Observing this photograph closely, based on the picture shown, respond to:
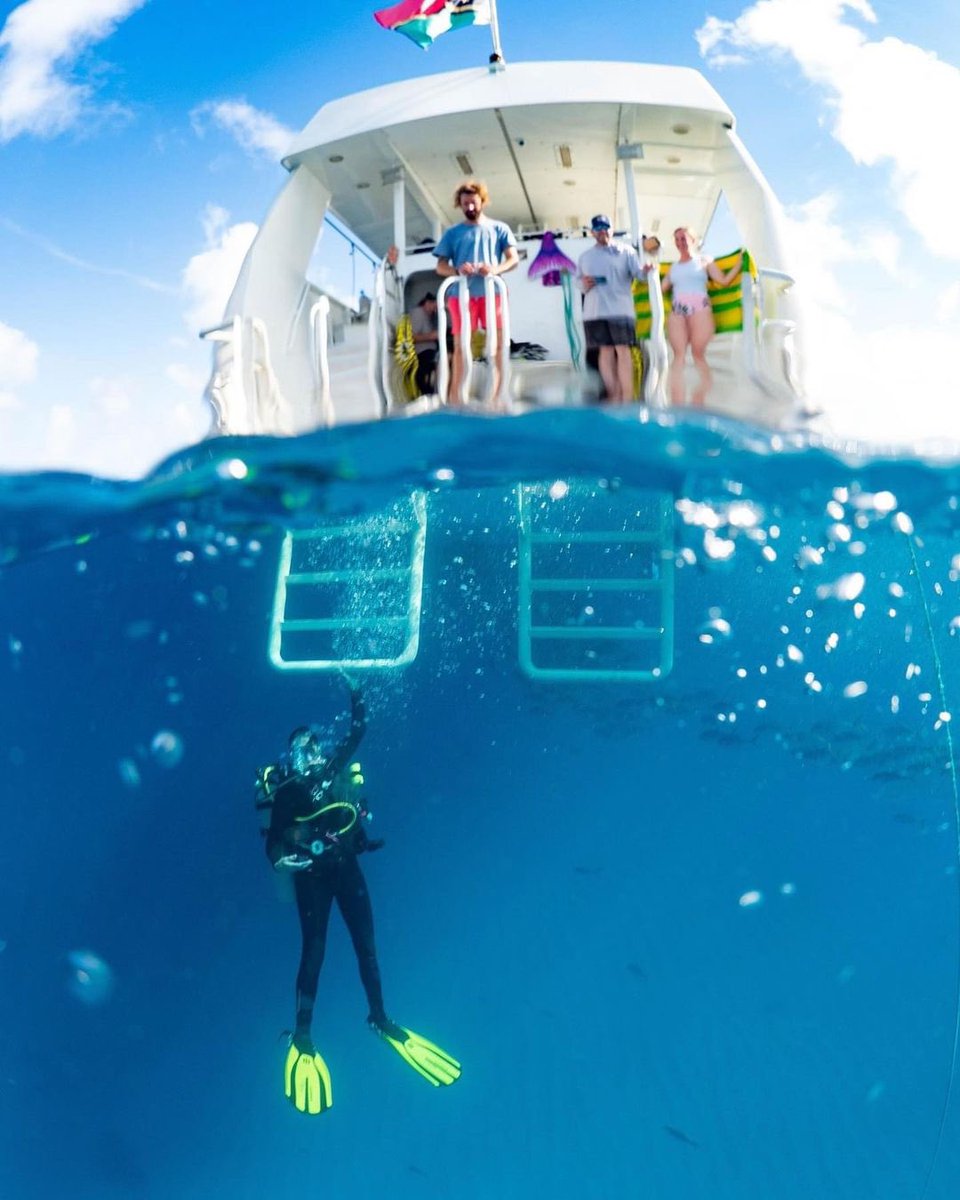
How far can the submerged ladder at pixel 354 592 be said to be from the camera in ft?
25.9

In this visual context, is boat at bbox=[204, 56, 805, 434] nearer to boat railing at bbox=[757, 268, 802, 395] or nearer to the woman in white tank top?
boat railing at bbox=[757, 268, 802, 395]

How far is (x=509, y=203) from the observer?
14227 mm

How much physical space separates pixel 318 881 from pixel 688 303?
5916 millimetres

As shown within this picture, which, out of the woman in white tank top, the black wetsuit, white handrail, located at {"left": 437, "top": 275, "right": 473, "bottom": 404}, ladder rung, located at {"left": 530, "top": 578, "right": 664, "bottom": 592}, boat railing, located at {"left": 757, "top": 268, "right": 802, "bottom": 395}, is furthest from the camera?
the woman in white tank top

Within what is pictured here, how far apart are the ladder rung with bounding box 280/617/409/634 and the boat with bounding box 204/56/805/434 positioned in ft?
5.91

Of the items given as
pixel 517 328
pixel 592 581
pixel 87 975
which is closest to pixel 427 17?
pixel 517 328

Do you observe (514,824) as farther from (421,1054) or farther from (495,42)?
(495,42)

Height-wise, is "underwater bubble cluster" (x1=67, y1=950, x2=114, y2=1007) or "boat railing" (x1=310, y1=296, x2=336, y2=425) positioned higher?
"boat railing" (x1=310, y1=296, x2=336, y2=425)

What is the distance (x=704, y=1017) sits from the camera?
886 cm

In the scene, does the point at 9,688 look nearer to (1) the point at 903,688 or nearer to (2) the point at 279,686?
(2) the point at 279,686

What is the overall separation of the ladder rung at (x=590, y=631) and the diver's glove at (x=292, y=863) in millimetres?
2312

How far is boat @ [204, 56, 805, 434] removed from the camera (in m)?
9.53

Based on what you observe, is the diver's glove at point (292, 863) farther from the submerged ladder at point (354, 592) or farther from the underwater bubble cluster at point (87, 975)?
the underwater bubble cluster at point (87, 975)

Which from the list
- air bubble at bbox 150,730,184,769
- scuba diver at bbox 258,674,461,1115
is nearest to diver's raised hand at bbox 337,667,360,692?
scuba diver at bbox 258,674,461,1115
